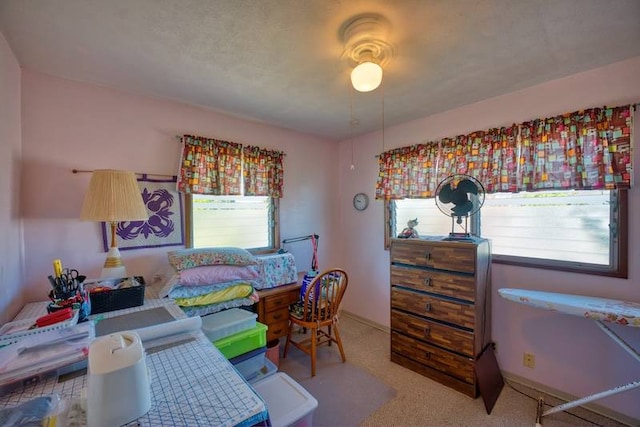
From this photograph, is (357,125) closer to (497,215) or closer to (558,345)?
(497,215)

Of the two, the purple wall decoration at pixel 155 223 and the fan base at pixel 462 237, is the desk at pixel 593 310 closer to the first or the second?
the fan base at pixel 462 237

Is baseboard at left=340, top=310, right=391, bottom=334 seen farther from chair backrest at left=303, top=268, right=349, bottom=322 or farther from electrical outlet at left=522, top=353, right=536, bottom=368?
electrical outlet at left=522, top=353, right=536, bottom=368

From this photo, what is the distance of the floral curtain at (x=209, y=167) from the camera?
2.30 m

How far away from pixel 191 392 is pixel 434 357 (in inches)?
77.9

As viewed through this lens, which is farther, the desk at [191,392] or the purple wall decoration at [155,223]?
the purple wall decoration at [155,223]

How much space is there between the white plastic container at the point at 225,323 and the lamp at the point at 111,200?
0.68 metres

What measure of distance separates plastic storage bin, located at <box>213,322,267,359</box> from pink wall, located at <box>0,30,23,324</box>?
1077mm

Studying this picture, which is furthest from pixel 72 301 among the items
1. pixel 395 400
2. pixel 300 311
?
pixel 395 400

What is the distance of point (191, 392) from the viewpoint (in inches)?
32.3

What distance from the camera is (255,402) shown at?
0.77m

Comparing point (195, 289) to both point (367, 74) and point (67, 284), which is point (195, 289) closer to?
point (67, 284)

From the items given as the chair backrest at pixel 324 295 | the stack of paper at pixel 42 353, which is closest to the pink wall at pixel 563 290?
the chair backrest at pixel 324 295

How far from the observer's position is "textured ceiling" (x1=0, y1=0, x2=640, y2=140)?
1.24 metres

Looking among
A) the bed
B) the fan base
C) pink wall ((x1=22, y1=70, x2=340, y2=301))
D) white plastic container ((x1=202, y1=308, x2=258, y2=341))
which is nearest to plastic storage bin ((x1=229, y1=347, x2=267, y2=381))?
white plastic container ((x1=202, y1=308, x2=258, y2=341))
